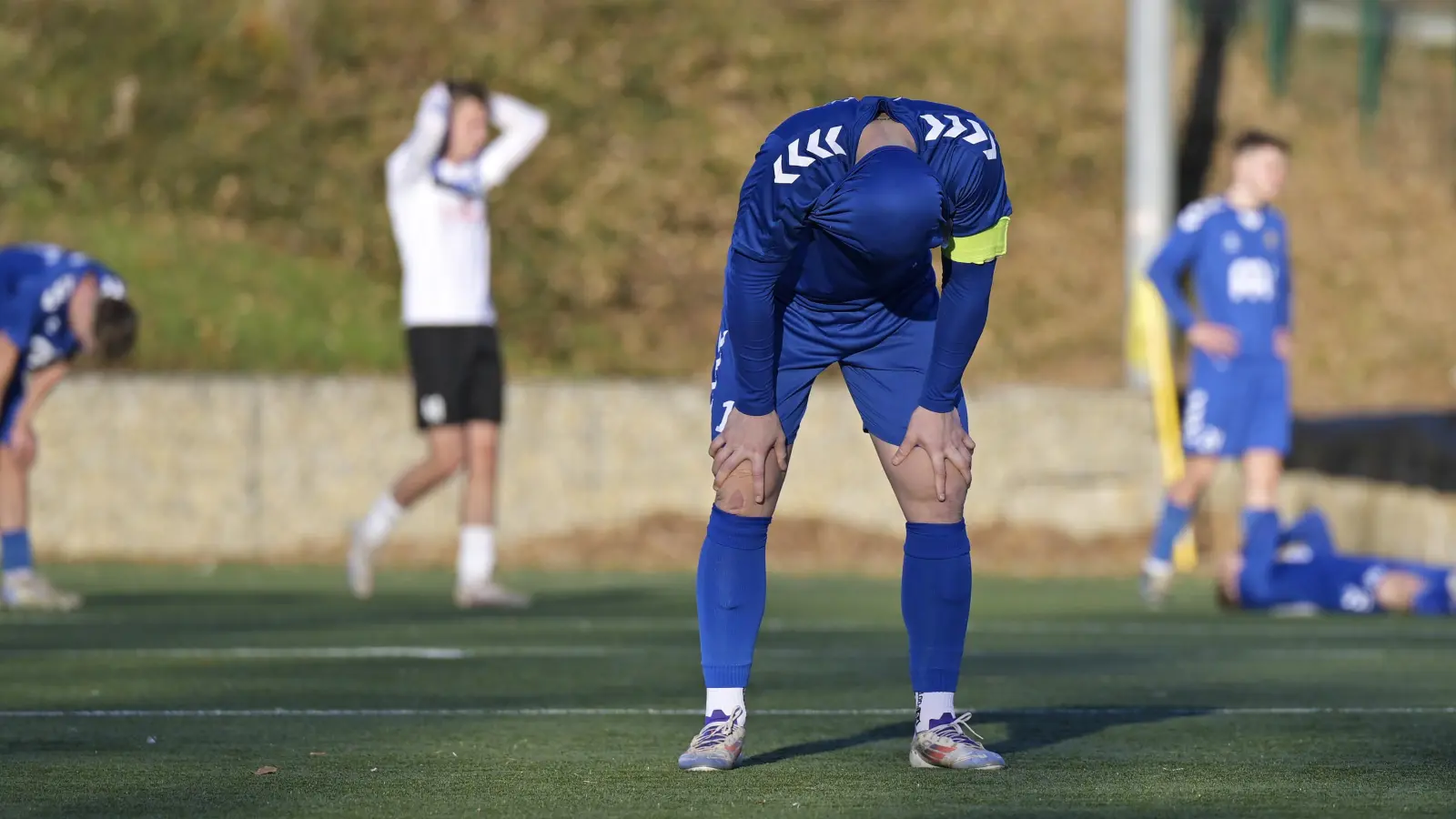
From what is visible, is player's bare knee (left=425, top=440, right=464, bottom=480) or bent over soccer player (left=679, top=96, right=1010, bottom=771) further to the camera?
player's bare knee (left=425, top=440, right=464, bottom=480)

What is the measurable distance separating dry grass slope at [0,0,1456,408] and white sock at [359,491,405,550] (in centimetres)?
826

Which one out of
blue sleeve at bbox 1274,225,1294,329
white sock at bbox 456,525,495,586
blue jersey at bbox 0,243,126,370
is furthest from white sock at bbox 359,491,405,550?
blue sleeve at bbox 1274,225,1294,329

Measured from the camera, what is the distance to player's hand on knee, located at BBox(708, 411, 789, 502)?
17.7 feet

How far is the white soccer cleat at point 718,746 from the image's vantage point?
5.33 meters

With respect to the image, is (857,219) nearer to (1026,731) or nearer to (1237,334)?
(1026,731)

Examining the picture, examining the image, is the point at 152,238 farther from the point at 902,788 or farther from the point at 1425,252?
the point at 902,788

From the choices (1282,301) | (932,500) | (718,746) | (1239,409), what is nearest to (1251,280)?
(1282,301)

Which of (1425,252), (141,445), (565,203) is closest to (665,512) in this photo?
(141,445)

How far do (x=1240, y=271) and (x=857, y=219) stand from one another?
717 cm

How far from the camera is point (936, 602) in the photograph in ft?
18.2

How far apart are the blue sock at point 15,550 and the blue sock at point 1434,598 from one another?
6.34 metres

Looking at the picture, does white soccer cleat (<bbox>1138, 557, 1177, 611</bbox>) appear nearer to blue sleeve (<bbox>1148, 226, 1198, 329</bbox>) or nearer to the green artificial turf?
the green artificial turf

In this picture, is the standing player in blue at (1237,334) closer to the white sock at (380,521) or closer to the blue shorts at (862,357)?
the white sock at (380,521)

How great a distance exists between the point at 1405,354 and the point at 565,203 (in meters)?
8.11
